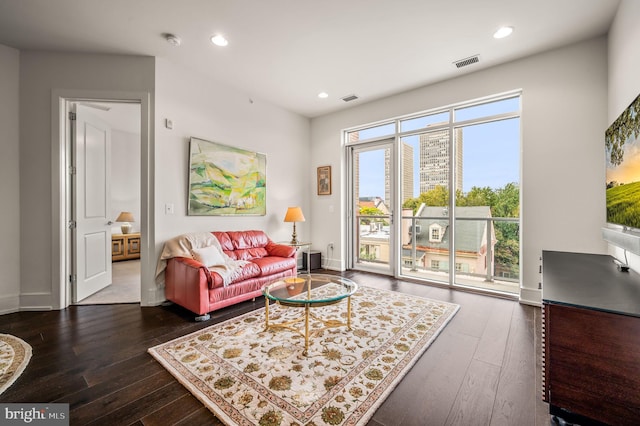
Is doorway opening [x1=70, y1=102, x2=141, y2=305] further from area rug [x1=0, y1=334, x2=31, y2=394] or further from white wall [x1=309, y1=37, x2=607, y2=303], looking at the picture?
white wall [x1=309, y1=37, x2=607, y2=303]

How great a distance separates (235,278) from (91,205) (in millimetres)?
2308

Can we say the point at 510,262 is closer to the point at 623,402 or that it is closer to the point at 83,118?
the point at 623,402

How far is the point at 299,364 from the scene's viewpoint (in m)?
1.94

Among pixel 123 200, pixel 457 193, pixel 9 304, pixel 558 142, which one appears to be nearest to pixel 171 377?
pixel 9 304

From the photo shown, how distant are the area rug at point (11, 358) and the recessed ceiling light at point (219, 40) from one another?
10.8 ft

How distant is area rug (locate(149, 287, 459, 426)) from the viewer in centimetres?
151

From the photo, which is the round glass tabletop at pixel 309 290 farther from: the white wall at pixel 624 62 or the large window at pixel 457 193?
the white wall at pixel 624 62

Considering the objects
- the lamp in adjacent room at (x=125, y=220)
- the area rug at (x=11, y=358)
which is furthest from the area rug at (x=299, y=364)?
the lamp in adjacent room at (x=125, y=220)

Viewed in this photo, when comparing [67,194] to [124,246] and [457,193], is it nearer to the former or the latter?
[124,246]

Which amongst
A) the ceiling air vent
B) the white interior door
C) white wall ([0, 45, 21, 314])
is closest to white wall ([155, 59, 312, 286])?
the white interior door

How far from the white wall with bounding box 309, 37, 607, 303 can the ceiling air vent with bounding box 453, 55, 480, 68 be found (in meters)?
0.32

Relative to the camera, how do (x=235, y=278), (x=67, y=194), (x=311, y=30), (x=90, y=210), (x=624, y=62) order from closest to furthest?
1. (x=624, y=62)
2. (x=311, y=30)
3. (x=235, y=278)
4. (x=67, y=194)
5. (x=90, y=210)

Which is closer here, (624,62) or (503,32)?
(624,62)

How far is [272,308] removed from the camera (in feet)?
9.99
